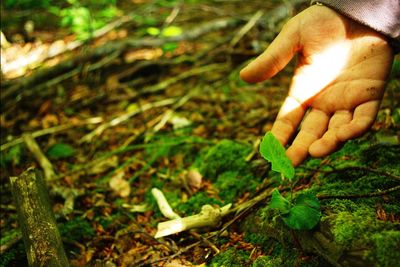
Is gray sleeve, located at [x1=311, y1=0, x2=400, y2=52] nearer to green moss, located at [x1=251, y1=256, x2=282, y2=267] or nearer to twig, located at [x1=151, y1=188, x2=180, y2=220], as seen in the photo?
green moss, located at [x1=251, y1=256, x2=282, y2=267]

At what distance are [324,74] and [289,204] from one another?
1023mm

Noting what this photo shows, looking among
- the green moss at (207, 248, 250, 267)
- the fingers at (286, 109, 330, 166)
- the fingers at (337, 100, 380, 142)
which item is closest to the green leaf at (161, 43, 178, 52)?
the fingers at (286, 109, 330, 166)

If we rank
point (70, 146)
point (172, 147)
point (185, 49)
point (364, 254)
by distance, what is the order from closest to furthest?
point (364, 254), point (172, 147), point (70, 146), point (185, 49)

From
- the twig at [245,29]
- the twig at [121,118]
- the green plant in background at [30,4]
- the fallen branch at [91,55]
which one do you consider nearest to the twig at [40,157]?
the twig at [121,118]

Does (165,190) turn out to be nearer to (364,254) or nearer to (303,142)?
Result: (303,142)

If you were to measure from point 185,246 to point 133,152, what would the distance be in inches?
55.4

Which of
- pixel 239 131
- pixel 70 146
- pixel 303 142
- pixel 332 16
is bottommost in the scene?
pixel 239 131

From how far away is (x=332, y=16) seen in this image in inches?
83.4

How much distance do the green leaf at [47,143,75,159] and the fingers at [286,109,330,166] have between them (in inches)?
89.8

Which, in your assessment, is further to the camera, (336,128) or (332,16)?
(332,16)

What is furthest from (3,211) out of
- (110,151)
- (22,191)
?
(110,151)

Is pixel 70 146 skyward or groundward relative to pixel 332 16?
groundward

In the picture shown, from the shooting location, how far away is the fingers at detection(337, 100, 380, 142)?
5.53ft

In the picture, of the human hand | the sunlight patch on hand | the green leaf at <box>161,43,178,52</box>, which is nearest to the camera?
the human hand
